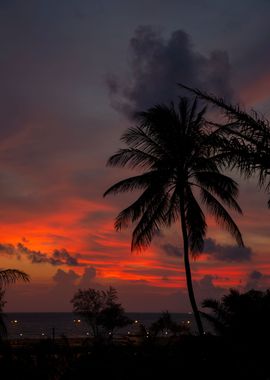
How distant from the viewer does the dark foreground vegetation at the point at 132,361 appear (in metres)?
8.47

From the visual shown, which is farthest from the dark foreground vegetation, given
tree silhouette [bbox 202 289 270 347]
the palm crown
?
the palm crown

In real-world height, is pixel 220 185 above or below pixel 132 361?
above

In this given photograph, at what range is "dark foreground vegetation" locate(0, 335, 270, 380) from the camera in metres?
8.47

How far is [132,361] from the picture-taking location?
8.58 m

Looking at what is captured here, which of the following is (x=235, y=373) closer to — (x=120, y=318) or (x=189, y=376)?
(x=189, y=376)

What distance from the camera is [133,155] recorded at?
81.5 feet

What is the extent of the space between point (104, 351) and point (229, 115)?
16.5ft

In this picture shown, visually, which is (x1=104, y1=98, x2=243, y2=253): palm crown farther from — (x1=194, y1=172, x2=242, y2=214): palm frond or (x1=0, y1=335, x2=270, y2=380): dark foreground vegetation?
(x1=0, y1=335, x2=270, y2=380): dark foreground vegetation

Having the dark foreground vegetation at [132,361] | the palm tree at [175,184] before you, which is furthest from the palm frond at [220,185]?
the dark foreground vegetation at [132,361]

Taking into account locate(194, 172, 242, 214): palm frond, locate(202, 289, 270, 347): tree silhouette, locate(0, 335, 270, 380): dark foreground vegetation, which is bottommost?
locate(0, 335, 270, 380): dark foreground vegetation

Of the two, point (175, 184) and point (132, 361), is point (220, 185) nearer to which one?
point (175, 184)

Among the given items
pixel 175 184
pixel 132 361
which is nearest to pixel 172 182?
pixel 175 184

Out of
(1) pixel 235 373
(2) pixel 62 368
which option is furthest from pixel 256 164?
(2) pixel 62 368

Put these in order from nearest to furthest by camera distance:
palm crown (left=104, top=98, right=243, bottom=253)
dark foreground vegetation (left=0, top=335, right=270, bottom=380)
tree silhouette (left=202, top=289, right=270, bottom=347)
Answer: dark foreground vegetation (left=0, top=335, right=270, bottom=380) < tree silhouette (left=202, top=289, right=270, bottom=347) < palm crown (left=104, top=98, right=243, bottom=253)
